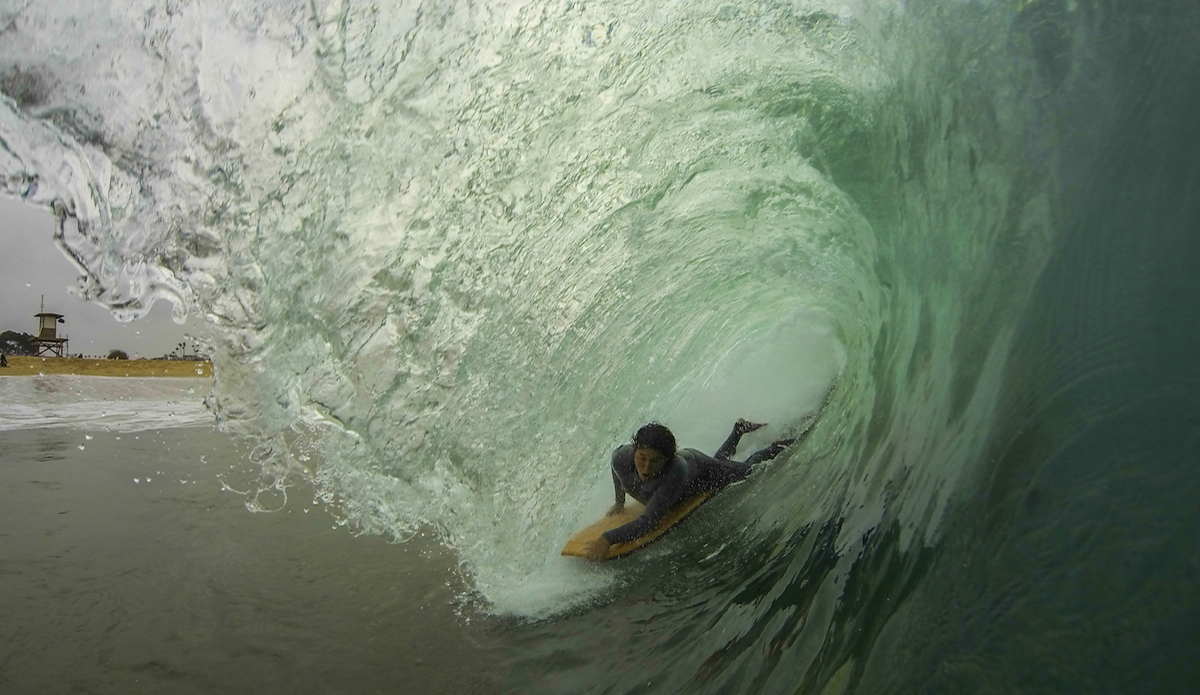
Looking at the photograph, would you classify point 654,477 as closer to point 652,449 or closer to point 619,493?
point 652,449

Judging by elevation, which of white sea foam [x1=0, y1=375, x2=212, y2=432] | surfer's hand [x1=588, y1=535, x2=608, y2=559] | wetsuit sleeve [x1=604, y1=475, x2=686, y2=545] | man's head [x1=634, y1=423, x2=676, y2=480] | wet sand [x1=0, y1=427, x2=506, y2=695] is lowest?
wet sand [x1=0, y1=427, x2=506, y2=695]

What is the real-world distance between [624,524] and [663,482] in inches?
13.3

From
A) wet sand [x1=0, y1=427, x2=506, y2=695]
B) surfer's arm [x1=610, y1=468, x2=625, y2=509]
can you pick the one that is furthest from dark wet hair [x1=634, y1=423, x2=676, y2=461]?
wet sand [x1=0, y1=427, x2=506, y2=695]

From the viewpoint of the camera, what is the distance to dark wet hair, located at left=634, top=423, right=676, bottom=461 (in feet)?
14.6

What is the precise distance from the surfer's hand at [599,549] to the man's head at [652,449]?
45 centimetres

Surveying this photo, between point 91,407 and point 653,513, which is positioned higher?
point 91,407

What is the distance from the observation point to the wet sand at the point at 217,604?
3295 millimetres

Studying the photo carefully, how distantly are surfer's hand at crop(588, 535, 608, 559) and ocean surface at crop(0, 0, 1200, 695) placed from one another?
105 mm

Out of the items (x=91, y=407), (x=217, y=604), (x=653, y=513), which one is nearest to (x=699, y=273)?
(x=653, y=513)

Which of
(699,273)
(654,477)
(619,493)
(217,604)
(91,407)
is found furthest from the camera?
(91,407)

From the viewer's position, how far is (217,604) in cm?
411

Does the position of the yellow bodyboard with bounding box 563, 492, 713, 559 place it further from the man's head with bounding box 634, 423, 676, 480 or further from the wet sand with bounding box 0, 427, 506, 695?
the wet sand with bounding box 0, 427, 506, 695

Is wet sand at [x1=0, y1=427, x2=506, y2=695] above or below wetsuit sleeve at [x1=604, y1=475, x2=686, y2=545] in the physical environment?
below

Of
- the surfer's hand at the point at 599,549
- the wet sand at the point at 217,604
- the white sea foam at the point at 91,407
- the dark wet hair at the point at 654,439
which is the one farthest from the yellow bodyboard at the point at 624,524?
the white sea foam at the point at 91,407
